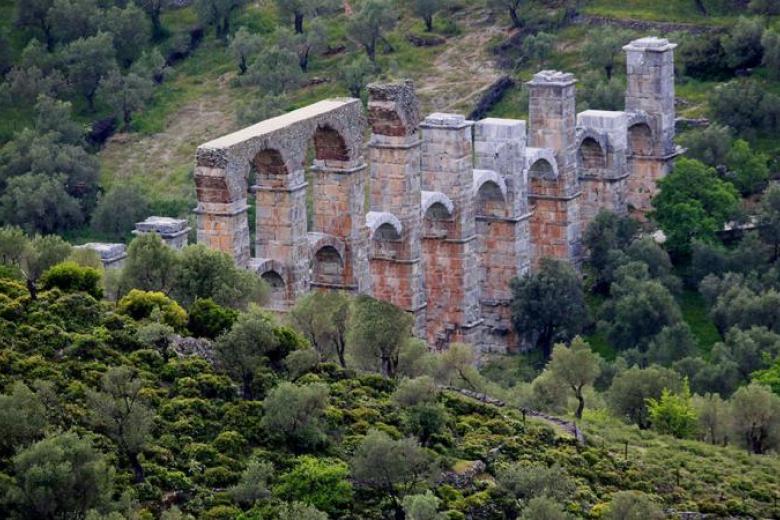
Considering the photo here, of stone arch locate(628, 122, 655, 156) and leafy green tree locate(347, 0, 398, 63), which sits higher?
leafy green tree locate(347, 0, 398, 63)

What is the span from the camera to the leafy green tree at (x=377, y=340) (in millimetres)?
84000

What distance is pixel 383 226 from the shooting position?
99062 mm

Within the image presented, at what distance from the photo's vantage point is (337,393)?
76.8 meters

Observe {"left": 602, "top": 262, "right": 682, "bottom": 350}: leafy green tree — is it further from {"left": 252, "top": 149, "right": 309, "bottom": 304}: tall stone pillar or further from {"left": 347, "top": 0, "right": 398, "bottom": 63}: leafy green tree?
{"left": 347, "top": 0, "right": 398, "bottom": 63}: leafy green tree

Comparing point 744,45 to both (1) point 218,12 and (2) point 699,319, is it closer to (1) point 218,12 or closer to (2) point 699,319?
(2) point 699,319

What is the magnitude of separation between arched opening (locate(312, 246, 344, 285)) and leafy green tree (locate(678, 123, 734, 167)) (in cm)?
2274

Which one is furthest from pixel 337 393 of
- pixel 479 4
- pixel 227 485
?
pixel 479 4

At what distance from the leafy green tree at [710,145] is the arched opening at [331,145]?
904 inches

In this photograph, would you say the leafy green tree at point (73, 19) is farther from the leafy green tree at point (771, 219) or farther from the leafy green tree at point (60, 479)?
the leafy green tree at point (60, 479)

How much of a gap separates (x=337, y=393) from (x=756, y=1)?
186 feet

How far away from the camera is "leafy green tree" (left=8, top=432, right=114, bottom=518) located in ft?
210

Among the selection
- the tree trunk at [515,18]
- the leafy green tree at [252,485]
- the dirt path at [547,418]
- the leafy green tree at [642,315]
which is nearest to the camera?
the leafy green tree at [252,485]

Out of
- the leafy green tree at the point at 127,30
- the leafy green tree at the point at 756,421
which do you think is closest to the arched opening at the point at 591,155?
the leafy green tree at the point at 756,421

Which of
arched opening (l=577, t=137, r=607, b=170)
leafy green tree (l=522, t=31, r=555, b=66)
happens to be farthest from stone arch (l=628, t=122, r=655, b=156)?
leafy green tree (l=522, t=31, r=555, b=66)
